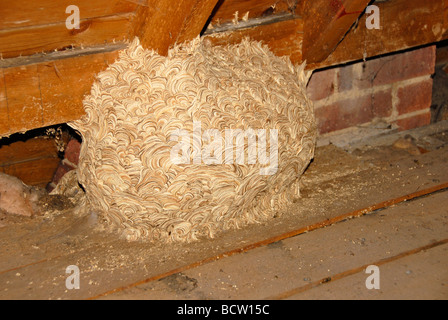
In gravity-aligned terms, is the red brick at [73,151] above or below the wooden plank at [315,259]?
above

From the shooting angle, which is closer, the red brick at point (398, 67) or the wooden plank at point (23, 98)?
the wooden plank at point (23, 98)

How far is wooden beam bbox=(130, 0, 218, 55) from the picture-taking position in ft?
7.59

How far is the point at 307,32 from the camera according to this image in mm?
3055

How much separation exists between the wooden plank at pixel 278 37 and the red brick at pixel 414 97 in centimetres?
117

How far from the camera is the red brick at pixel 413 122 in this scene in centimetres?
403

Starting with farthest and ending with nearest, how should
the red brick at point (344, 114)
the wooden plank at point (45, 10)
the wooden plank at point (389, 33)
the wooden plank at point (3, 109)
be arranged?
the red brick at point (344, 114)
the wooden plank at point (389, 33)
the wooden plank at point (3, 109)
the wooden plank at point (45, 10)

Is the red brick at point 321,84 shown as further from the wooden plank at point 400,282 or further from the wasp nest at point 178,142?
the wooden plank at point 400,282

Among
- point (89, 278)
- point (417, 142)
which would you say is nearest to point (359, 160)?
point (417, 142)

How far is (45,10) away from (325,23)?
4.54 feet

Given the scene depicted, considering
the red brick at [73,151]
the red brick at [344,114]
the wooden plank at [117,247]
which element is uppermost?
the red brick at [344,114]

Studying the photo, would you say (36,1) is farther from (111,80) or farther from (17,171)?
(17,171)

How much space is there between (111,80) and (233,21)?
69 centimetres

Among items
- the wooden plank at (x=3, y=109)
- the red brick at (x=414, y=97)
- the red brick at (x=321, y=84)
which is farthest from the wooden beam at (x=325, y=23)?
the wooden plank at (x=3, y=109)

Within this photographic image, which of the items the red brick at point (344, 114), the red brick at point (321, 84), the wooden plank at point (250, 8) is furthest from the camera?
the red brick at point (344, 114)
